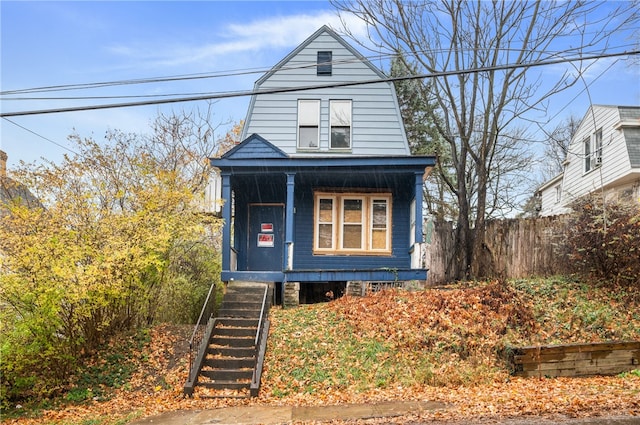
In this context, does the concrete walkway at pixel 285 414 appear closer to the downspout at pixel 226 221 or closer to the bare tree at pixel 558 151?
the downspout at pixel 226 221

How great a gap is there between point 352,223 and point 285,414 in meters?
8.38

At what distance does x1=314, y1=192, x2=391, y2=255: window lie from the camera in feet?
50.8

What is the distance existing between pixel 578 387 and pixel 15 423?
9407mm

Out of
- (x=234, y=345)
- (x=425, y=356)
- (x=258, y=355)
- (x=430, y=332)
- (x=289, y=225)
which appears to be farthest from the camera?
(x=289, y=225)

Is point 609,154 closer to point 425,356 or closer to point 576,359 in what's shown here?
point 576,359

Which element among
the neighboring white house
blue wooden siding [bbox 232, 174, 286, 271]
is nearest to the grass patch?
blue wooden siding [bbox 232, 174, 286, 271]

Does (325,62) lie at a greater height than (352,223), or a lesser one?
greater

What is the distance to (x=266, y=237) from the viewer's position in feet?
52.4

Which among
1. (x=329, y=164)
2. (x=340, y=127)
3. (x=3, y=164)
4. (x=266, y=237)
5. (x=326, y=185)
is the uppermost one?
(x=340, y=127)

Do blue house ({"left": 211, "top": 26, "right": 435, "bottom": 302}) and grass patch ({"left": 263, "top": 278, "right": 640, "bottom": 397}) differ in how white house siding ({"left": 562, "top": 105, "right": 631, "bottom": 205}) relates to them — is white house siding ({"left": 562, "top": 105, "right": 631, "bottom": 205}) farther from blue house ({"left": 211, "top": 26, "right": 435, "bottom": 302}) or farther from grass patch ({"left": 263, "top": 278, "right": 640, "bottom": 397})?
grass patch ({"left": 263, "top": 278, "right": 640, "bottom": 397})

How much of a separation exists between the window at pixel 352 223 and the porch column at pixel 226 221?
282 centimetres

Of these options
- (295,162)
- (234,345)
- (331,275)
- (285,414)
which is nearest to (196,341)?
(234,345)

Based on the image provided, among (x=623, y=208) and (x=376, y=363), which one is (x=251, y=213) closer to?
(x=376, y=363)

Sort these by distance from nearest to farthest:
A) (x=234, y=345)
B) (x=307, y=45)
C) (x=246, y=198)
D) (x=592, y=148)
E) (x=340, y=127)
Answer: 1. (x=234, y=345)
2. (x=340, y=127)
3. (x=246, y=198)
4. (x=307, y=45)
5. (x=592, y=148)
